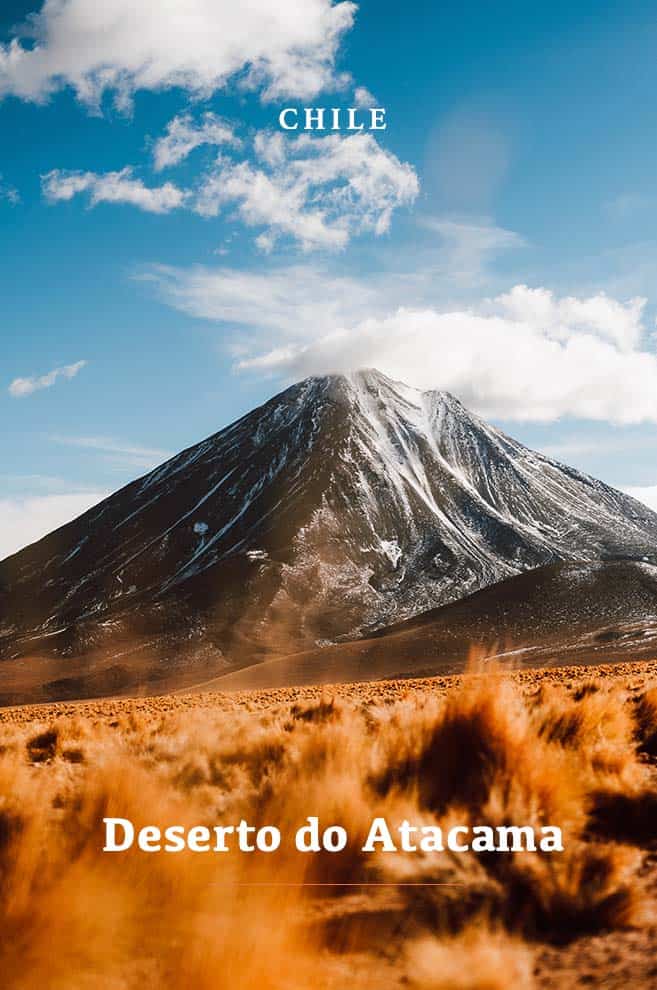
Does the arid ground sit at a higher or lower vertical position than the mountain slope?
lower

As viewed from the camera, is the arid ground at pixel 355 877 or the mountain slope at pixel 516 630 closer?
the arid ground at pixel 355 877

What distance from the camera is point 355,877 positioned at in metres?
4.38

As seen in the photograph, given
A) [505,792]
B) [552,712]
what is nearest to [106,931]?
[505,792]

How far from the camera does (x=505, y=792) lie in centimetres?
529

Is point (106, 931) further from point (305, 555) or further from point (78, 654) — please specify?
point (305, 555)

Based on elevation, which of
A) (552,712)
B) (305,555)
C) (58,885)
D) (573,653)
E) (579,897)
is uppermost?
(305,555)

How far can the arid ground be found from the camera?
322 cm

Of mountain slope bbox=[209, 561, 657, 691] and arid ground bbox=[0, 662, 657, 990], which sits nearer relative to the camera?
arid ground bbox=[0, 662, 657, 990]

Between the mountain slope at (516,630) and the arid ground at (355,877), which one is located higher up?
the mountain slope at (516,630)

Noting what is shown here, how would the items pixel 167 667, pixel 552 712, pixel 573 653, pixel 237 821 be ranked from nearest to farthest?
pixel 237 821
pixel 552 712
pixel 573 653
pixel 167 667

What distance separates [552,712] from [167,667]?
138 m

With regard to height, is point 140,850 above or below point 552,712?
below

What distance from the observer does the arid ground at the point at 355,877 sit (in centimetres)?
322

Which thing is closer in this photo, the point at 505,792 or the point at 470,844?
the point at 470,844
